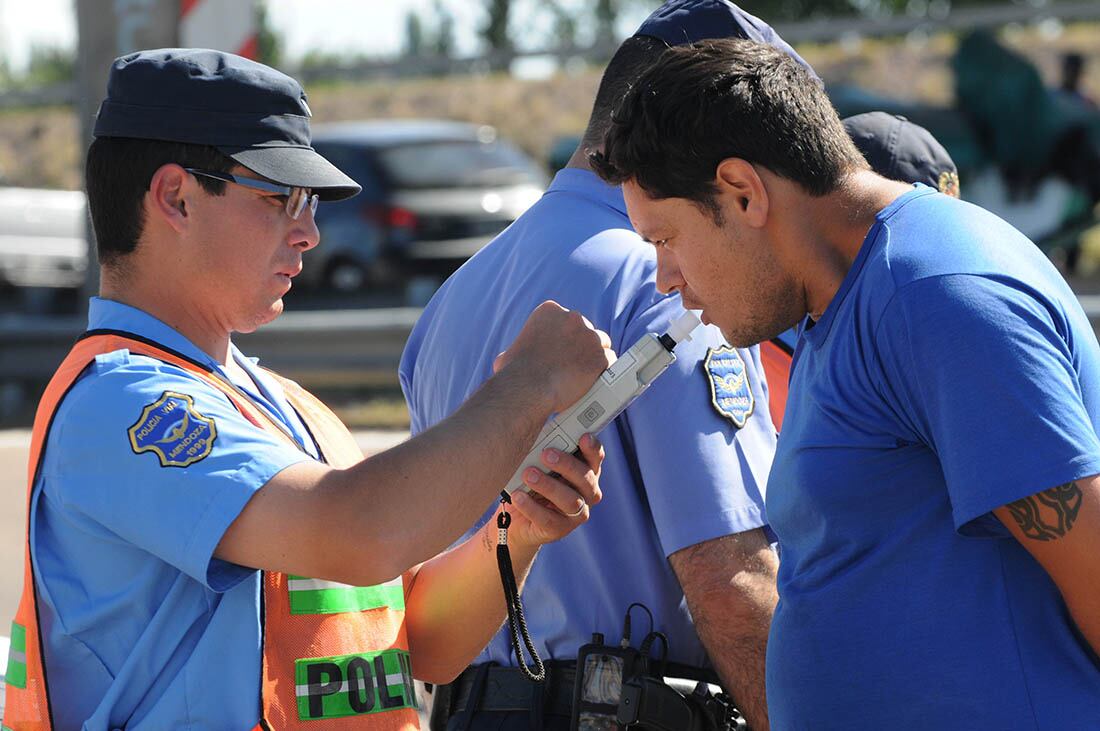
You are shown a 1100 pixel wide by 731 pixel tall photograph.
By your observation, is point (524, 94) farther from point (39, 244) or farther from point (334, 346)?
point (334, 346)

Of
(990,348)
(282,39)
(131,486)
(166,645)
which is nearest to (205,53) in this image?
(131,486)

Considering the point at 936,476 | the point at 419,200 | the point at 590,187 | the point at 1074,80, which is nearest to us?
the point at 936,476

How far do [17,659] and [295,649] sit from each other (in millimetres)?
432

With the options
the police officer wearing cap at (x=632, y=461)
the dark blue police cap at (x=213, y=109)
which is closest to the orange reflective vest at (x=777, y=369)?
the police officer wearing cap at (x=632, y=461)

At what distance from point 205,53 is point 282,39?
38.6 meters

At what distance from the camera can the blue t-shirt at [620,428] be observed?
2.51m

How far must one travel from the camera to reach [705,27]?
9.54ft

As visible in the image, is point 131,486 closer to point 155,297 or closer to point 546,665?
point 155,297

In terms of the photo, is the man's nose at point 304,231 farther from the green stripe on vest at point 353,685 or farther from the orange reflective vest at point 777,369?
the orange reflective vest at point 777,369

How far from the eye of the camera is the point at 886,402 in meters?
1.99

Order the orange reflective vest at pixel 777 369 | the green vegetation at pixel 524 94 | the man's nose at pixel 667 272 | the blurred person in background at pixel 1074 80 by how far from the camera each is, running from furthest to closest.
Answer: the green vegetation at pixel 524 94, the blurred person in background at pixel 1074 80, the orange reflective vest at pixel 777 369, the man's nose at pixel 667 272

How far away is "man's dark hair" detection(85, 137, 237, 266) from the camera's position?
225cm

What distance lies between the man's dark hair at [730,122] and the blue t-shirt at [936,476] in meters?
0.15

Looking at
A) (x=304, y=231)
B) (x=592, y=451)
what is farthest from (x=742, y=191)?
(x=304, y=231)
